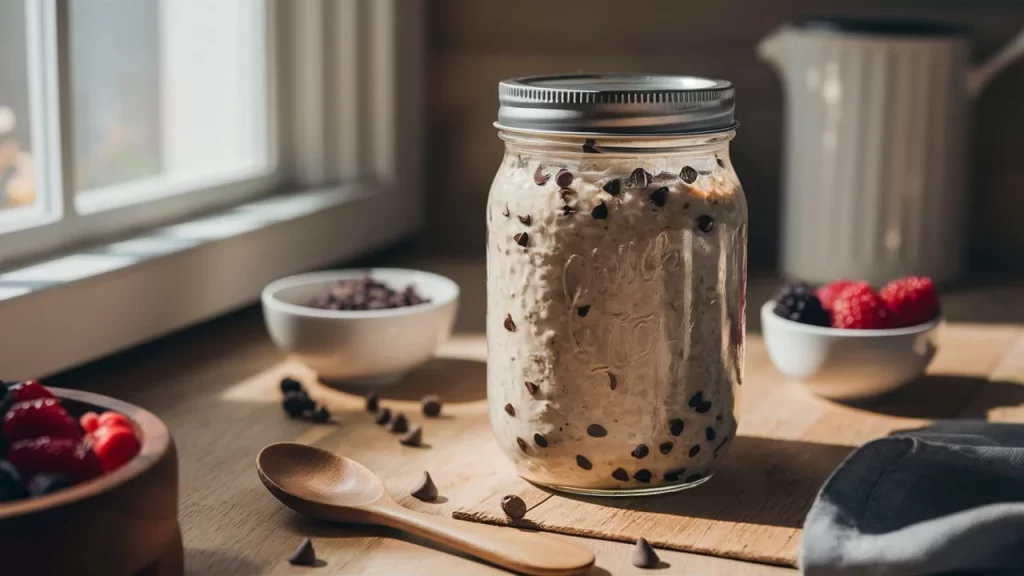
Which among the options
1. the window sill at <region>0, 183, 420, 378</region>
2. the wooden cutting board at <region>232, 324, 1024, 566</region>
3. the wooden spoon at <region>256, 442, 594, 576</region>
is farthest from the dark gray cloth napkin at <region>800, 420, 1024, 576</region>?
the window sill at <region>0, 183, 420, 378</region>

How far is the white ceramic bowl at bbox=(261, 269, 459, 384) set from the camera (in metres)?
1.13

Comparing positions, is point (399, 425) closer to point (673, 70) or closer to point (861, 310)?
point (861, 310)

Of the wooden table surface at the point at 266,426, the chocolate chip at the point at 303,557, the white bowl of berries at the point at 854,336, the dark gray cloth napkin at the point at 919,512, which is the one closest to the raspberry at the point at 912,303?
the white bowl of berries at the point at 854,336

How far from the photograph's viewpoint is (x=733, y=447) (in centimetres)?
101

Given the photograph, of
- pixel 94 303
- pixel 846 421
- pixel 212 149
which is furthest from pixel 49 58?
pixel 846 421

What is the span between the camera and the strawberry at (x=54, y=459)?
2.20 ft

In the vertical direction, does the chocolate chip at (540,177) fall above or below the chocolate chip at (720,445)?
above

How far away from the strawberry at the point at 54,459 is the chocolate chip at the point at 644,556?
0.32 metres

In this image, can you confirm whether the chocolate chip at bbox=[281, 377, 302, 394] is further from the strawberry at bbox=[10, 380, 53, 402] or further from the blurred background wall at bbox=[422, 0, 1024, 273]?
the blurred background wall at bbox=[422, 0, 1024, 273]

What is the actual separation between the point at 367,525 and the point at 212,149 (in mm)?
776

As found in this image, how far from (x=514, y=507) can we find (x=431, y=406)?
0.26 meters

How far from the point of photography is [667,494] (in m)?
0.90

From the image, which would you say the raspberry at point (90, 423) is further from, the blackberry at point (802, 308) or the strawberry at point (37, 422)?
the blackberry at point (802, 308)

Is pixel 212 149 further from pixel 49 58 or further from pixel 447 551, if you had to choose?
pixel 447 551
